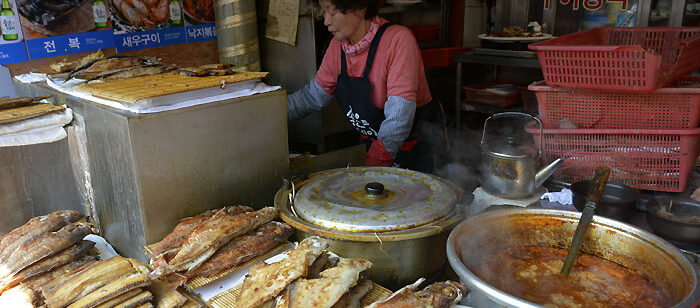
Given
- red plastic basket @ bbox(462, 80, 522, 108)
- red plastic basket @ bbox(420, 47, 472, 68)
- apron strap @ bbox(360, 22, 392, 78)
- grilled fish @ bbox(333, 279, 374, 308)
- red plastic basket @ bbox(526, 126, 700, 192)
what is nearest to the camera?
grilled fish @ bbox(333, 279, 374, 308)

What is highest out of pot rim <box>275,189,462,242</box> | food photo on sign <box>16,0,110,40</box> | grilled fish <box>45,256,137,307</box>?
food photo on sign <box>16,0,110,40</box>

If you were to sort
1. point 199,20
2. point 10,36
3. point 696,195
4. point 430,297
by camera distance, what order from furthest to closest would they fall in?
point 199,20
point 10,36
point 696,195
point 430,297

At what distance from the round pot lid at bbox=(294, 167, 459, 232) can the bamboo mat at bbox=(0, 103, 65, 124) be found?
1.20m

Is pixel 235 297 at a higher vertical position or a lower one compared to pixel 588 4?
lower

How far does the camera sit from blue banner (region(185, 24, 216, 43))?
145 inches

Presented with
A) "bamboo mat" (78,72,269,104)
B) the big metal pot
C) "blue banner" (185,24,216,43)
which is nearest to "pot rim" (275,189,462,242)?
the big metal pot

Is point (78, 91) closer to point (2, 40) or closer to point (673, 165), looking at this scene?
point (2, 40)

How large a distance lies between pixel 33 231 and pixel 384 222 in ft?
4.69

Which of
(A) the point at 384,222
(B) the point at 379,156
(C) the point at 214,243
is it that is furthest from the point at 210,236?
(B) the point at 379,156

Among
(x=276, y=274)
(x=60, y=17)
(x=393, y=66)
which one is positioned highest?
(x=60, y=17)

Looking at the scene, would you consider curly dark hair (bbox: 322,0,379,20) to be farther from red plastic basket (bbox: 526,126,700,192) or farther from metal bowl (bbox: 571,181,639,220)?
metal bowl (bbox: 571,181,639,220)

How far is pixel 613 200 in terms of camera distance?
2.00 metres

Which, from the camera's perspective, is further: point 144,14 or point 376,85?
point 144,14

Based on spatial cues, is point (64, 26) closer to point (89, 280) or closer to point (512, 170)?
point (89, 280)
